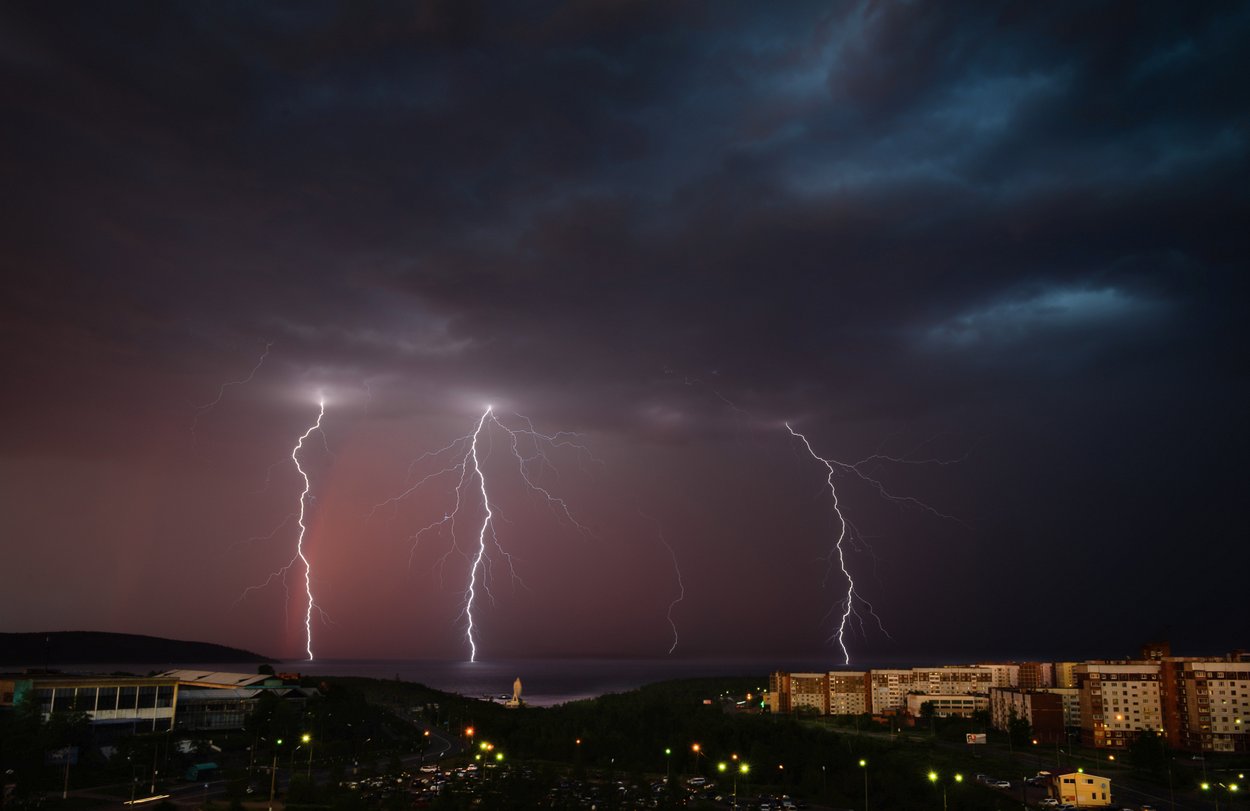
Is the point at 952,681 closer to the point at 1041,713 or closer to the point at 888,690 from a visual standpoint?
the point at 888,690

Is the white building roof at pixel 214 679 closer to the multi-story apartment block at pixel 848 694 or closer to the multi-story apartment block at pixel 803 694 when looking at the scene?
the multi-story apartment block at pixel 803 694

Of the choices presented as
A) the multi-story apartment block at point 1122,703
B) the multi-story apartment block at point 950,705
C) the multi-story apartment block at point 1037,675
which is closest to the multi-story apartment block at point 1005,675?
the multi-story apartment block at point 1037,675

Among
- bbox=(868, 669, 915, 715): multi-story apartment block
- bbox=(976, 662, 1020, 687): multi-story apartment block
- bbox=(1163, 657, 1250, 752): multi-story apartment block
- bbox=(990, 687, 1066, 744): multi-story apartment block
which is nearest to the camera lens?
bbox=(1163, 657, 1250, 752): multi-story apartment block

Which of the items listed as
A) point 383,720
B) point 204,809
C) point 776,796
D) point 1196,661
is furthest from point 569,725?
point 1196,661

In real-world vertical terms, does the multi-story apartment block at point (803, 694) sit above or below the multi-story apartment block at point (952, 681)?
below

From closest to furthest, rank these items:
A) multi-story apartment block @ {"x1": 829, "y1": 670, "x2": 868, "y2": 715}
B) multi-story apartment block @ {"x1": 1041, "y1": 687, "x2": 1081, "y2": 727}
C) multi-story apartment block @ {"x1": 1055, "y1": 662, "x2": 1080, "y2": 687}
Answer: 1. multi-story apartment block @ {"x1": 1041, "y1": 687, "x2": 1081, "y2": 727}
2. multi-story apartment block @ {"x1": 1055, "y1": 662, "x2": 1080, "y2": 687}
3. multi-story apartment block @ {"x1": 829, "y1": 670, "x2": 868, "y2": 715}

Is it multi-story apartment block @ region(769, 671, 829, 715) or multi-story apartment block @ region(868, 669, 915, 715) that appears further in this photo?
multi-story apartment block @ region(769, 671, 829, 715)

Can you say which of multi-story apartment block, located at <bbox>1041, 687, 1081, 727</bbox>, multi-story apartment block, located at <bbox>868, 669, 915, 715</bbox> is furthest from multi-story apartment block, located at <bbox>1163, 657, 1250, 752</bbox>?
multi-story apartment block, located at <bbox>868, 669, 915, 715</bbox>

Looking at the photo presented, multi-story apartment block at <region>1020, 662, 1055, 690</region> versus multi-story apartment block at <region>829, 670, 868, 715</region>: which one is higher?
multi-story apartment block at <region>1020, 662, 1055, 690</region>

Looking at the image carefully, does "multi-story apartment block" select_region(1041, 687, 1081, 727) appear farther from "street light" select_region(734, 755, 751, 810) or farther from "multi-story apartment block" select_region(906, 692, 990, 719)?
"street light" select_region(734, 755, 751, 810)
